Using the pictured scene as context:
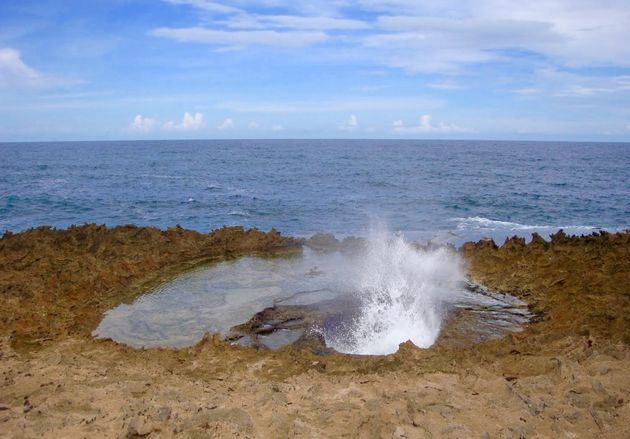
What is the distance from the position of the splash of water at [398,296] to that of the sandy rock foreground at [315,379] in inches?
72.1

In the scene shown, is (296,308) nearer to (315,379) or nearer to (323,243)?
(315,379)

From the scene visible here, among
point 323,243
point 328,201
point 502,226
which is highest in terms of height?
point 328,201

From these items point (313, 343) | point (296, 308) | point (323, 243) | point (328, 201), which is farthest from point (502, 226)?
point (313, 343)

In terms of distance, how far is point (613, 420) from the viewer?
6605mm

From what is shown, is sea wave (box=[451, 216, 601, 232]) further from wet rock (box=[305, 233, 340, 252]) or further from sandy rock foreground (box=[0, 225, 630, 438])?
sandy rock foreground (box=[0, 225, 630, 438])

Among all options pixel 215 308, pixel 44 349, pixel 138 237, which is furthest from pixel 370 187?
pixel 44 349

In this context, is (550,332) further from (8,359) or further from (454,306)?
(8,359)

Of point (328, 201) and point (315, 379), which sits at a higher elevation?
point (328, 201)

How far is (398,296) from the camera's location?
44.9 feet

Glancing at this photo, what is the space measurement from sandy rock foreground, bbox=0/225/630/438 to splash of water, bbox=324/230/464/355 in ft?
6.01

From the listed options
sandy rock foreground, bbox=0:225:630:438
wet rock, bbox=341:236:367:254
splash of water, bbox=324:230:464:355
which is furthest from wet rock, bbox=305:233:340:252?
sandy rock foreground, bbox=0:225:630:438

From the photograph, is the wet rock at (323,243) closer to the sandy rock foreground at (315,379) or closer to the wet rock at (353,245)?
the wet rock at (353,245)

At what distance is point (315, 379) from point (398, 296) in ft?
19.3

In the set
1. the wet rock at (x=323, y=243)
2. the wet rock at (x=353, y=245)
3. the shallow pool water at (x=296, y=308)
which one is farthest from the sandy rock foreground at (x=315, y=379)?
the wet rock at (x=323, y=243)
